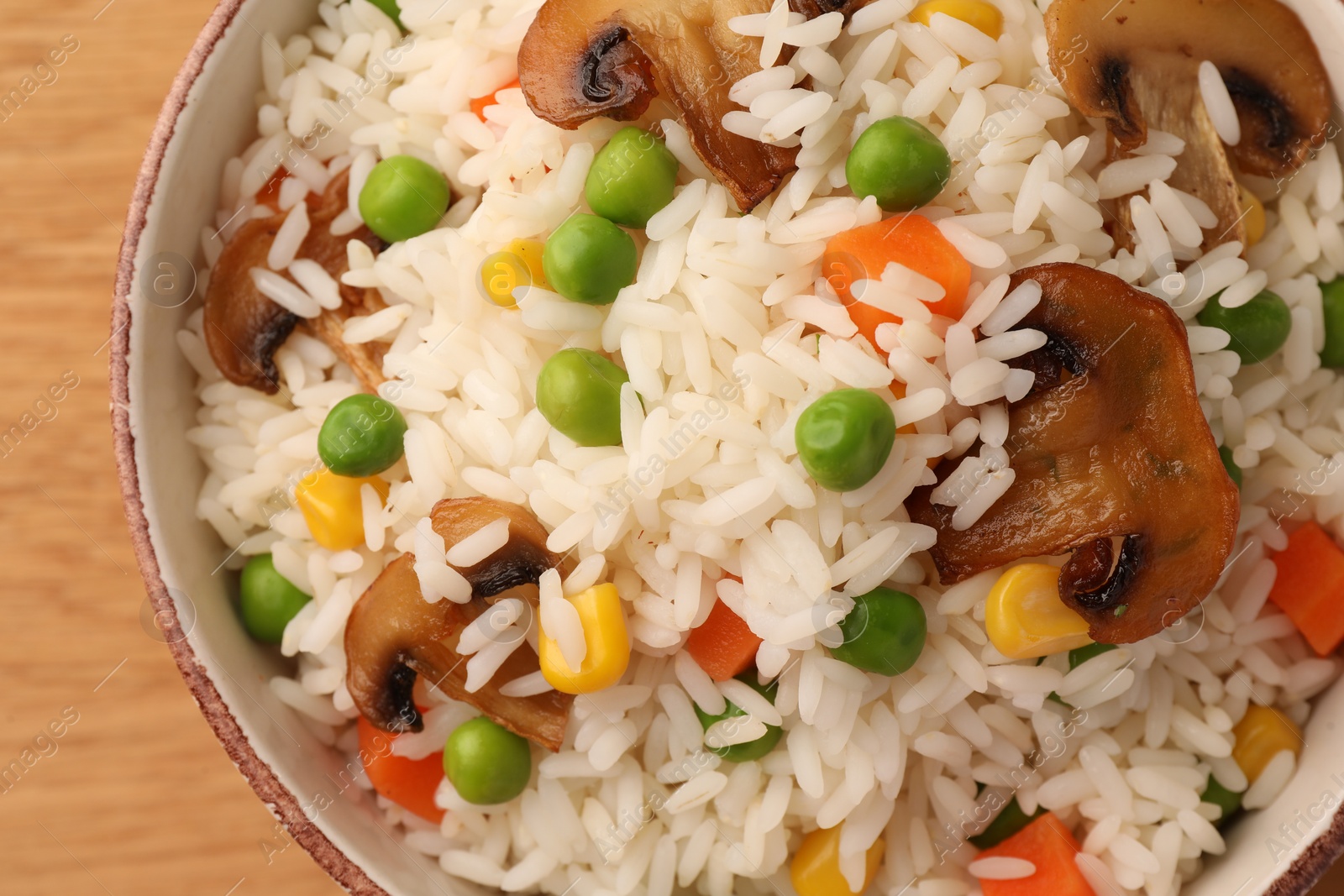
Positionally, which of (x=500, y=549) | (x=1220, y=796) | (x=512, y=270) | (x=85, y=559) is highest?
(x=512, y=270)

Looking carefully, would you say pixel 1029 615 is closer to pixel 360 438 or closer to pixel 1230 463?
pixel 1230 463

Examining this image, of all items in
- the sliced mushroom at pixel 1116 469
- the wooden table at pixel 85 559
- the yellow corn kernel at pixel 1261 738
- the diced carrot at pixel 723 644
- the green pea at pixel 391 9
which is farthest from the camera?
the wooden table at pixel 85 559

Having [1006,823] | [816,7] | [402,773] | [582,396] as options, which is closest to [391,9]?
[816,7]

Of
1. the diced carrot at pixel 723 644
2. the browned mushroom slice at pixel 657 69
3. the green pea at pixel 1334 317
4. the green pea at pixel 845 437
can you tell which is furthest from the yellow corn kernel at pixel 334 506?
the green pea at pixel 1334 317

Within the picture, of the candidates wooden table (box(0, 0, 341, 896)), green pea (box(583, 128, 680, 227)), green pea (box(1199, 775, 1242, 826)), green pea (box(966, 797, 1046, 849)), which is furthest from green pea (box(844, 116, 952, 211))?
wooden table (box(0, 0, 341, 896))

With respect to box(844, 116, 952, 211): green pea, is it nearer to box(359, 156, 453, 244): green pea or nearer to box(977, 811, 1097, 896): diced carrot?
box(359, 156, 453, 244): green pea

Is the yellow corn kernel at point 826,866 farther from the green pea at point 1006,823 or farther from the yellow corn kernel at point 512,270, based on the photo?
the yellow corn kernel at point 512,270
